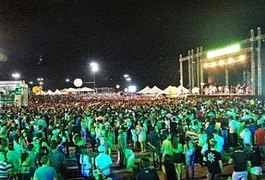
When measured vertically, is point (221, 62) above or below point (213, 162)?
above

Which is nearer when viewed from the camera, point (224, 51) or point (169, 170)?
point (169, 170)

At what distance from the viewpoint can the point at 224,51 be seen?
191 feet

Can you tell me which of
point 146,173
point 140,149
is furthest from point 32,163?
point 140,149

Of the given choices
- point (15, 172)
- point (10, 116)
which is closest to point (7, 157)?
point (15, 172)

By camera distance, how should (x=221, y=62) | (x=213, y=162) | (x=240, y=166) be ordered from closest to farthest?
(x=240, y=166), (x=213, y=162), (x=221, y=62)

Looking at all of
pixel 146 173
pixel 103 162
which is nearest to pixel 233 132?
pixel 103 162

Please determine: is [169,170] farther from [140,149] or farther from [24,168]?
[140,149]

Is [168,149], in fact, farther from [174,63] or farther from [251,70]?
[174,63]

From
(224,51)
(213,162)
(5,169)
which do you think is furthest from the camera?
(224,51)

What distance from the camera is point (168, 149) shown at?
1180 centimetres

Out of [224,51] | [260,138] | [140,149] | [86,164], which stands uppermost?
[224,51]

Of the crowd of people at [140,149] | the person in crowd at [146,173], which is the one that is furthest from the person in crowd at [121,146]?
the person in crowd at [146,173]

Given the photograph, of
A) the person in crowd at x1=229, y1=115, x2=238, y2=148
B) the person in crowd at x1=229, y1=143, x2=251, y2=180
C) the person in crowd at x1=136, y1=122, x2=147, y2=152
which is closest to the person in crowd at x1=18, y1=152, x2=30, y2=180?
the person in crowd at x1=229, y1=143, x2=251, y2=180

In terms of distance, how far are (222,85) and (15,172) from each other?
54039 millimetres
